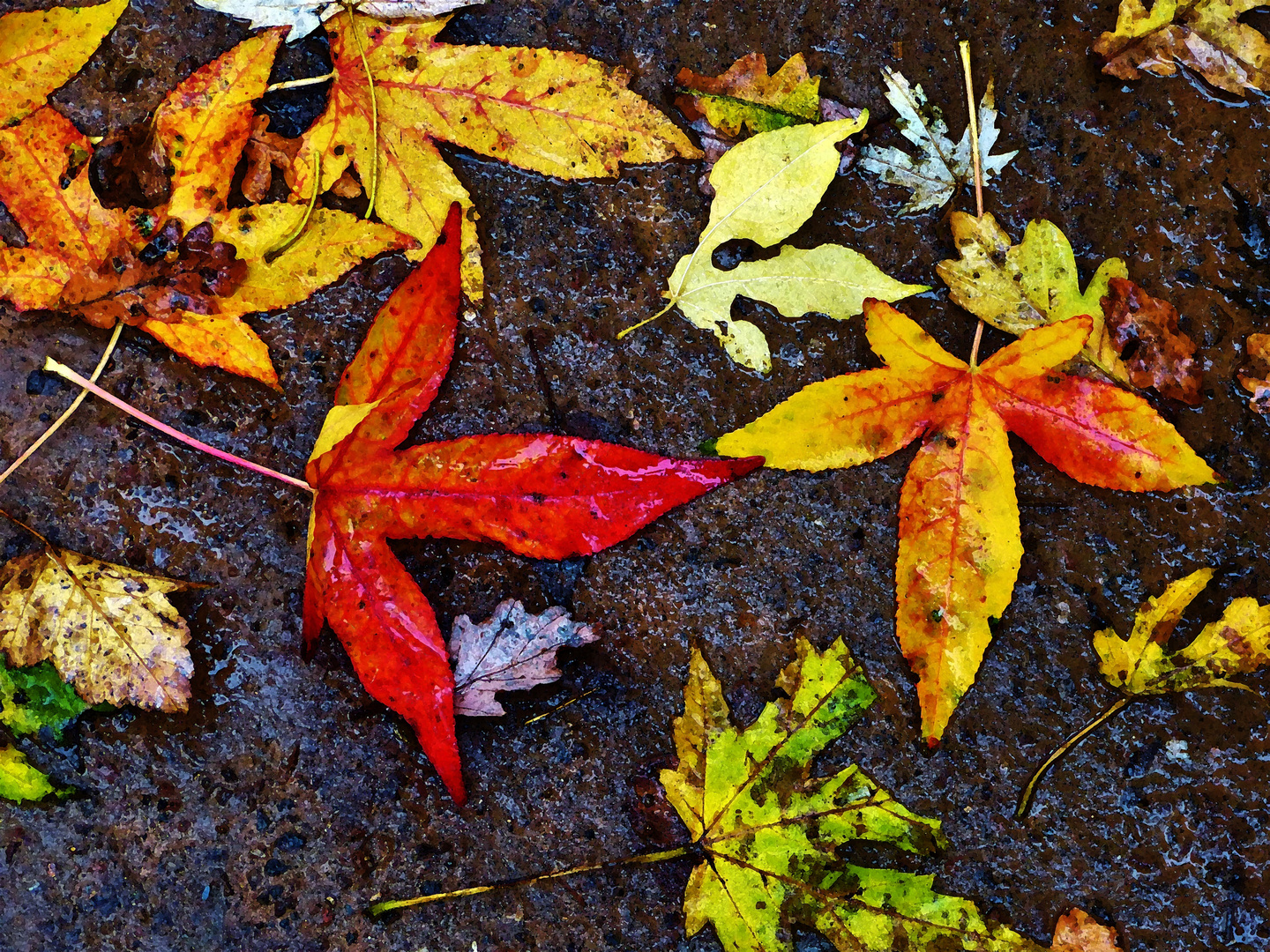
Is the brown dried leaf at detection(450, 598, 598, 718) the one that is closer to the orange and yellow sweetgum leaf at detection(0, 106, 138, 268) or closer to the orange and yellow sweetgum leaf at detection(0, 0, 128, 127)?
the orange and yellow sweetgum leaf at detection(0, 106, 138, 268)

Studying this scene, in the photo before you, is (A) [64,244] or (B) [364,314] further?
(B) [364,314]

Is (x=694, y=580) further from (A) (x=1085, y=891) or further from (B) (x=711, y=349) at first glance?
(A) (x=1085, y=891)

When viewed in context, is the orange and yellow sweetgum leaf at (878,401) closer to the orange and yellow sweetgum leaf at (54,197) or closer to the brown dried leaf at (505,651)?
the brown dried leaf at (505,651)

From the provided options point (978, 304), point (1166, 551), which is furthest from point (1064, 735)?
point (978, 304)

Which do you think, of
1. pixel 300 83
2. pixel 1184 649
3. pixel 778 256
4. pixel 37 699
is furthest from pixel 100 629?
pixel 1184 649

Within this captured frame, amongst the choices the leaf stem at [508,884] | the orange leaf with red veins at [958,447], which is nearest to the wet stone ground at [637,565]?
the leaf stem at [508,884]
